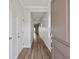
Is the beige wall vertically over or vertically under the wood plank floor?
over

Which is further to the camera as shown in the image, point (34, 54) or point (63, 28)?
point (34, 54)

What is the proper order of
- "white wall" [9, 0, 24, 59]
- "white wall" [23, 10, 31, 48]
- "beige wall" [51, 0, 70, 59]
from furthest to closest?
"white wall" [23, 10, 31, 48] → "white wall" [9, 0, 24, 59] → "beige wall" [51, 0, 70, 59]

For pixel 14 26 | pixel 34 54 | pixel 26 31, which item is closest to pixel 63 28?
pixel 14 26

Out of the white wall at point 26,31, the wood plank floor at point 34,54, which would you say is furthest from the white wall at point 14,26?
the white wall at point 26,31

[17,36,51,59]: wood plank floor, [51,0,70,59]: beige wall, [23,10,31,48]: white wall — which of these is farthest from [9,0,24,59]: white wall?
[23,10,31,48]: white wall

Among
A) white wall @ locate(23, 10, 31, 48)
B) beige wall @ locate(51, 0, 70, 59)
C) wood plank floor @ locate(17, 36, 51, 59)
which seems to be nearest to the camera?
beige wall @ locate(51, 0, 70, 59)

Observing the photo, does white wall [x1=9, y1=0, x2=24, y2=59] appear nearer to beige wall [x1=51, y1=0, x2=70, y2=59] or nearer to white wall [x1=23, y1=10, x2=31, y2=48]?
beige wall [x1=51, y1=0, x2=70, y2=59]

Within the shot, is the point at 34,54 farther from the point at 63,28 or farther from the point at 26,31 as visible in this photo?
the point at 63,28
